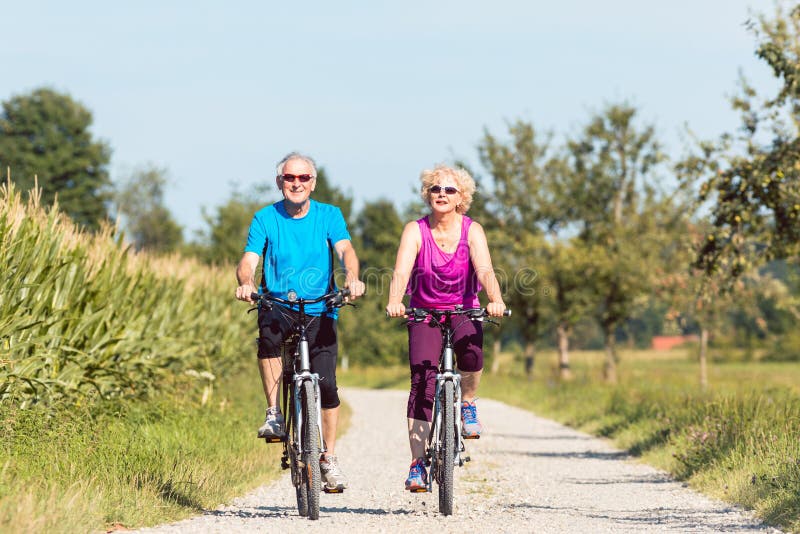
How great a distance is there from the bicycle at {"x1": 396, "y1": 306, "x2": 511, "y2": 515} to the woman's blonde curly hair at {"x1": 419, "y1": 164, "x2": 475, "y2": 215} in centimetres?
81

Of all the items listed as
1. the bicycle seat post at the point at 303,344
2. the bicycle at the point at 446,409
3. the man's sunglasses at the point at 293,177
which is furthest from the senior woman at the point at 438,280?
the man's sunglasses at the point at 293,177

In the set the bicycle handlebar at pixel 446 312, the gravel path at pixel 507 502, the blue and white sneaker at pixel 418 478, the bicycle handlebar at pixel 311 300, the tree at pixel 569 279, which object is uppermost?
the tree at pixel 569 279

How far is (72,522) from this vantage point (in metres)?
5.82

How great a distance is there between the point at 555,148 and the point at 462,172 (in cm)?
3845

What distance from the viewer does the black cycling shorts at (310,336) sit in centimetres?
738

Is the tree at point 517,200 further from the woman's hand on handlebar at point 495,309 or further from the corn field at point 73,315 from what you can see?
the woman's hand on handlebar at point 495,309

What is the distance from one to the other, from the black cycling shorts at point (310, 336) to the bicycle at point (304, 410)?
0.22ft

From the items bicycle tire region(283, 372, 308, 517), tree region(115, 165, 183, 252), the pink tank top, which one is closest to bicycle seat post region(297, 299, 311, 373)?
bicycle tire region(283, 372, 308, 517)

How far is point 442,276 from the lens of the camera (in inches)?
297

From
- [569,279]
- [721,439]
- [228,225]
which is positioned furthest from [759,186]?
[228,225]

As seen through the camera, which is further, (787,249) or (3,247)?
(787,249)

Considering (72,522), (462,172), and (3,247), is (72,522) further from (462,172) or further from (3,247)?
(3,247)

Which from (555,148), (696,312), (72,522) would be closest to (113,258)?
(72,522)

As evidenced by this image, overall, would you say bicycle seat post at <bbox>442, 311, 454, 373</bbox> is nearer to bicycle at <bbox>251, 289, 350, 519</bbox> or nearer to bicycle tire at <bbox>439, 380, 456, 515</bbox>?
bicycle tire at <bbox>439, 380, 456, 515</bbox>
